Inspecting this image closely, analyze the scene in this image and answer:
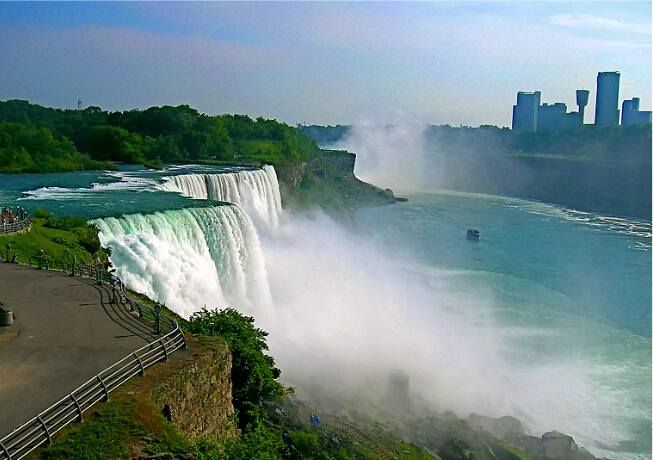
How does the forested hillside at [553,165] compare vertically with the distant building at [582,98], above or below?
below

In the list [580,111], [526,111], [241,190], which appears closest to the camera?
[241,190]

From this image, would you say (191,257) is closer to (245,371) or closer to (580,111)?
(245,371)

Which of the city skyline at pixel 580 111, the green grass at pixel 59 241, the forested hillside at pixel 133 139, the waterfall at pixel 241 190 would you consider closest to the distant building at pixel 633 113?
the city skyline at pixel 580 111

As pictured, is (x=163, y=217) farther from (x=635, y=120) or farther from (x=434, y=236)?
(x=635, y=120)

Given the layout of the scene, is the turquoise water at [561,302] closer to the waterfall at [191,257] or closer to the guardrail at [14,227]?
the waterfall at [191,257]

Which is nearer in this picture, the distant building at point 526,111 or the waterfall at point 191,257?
the waterfall at point 191,257

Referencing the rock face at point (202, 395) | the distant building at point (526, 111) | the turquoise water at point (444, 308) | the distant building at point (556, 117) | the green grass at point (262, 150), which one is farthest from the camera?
the distant building at point (526, 111)

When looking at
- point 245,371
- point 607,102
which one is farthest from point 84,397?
point 607,102
